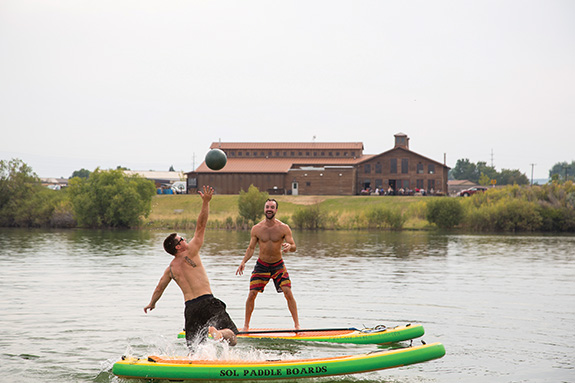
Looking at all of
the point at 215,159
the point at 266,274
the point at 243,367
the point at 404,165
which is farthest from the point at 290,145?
the point at 243,367

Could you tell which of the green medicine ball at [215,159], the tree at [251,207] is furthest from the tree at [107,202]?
the green medicine ball at [215,159]

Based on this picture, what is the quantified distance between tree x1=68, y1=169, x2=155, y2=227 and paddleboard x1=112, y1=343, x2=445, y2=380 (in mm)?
47588

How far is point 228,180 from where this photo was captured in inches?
3344

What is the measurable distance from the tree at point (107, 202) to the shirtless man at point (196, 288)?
47.3 m

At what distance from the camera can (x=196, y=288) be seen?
32.1ft

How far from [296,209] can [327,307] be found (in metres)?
47.5

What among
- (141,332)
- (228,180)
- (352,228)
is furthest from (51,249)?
(228,180)

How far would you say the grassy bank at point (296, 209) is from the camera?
54.6 m

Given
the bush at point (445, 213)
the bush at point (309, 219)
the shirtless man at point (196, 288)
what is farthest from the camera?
the bush at point (445, 213)

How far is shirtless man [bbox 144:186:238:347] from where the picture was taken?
962cm

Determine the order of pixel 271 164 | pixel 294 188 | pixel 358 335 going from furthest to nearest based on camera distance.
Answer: pixel 271 164, pixel 294 188, pixel 358 335

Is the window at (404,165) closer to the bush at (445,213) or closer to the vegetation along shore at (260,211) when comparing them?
the vegetation along shore at (260,211)

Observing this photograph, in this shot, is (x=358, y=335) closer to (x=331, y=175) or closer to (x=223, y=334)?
(x=223, y=334)

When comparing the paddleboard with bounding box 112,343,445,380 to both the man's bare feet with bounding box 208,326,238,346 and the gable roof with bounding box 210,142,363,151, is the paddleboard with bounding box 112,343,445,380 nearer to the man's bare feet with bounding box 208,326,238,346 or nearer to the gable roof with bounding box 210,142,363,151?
the man's bare feet with bounding box 208,326,238,346
